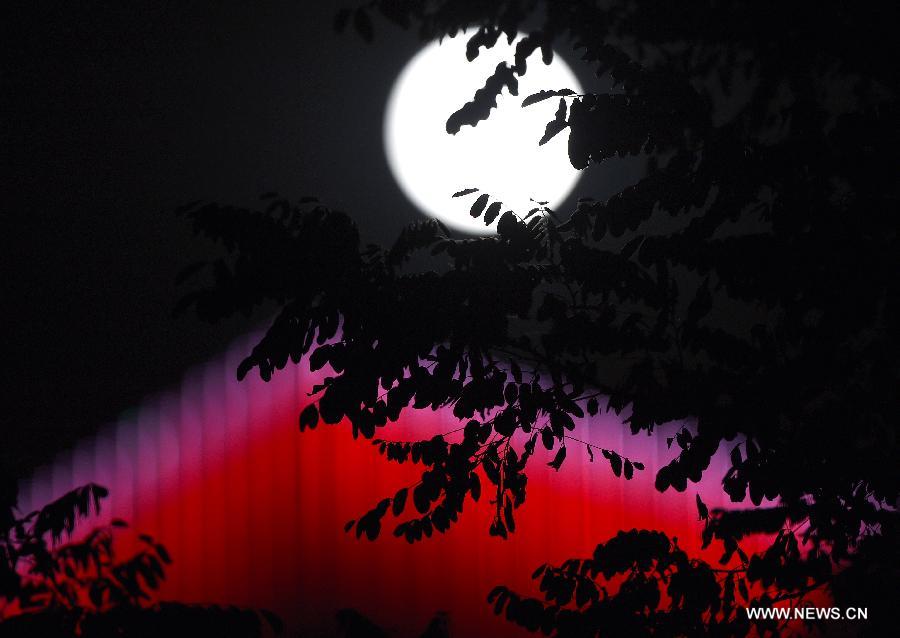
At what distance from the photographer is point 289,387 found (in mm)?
4398

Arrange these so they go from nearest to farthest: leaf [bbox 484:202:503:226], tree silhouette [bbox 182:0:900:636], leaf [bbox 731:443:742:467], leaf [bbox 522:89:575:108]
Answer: tree silhouette [bbox 182:0:900:636] < leaf [bbox 522:89:575:108] < leaf [bbox 731:443:742:467] < leaf [bbox 484:202:503:226]

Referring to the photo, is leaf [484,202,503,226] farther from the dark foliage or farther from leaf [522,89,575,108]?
the dark foliage

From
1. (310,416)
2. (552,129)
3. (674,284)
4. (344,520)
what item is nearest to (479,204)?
(552,129)

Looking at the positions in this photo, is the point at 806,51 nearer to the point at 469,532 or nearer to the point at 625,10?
the point at 625,10

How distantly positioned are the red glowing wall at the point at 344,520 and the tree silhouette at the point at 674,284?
227 centimetres

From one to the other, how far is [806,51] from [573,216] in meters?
0.68

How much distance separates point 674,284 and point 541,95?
61cm

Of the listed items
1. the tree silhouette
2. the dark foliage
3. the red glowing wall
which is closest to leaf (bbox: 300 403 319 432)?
the tree silhouette

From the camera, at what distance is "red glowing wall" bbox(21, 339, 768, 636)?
426cm

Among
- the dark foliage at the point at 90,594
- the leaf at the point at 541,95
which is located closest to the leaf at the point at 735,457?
the leaf at the point at 541,95

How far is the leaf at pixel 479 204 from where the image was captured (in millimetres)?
1854

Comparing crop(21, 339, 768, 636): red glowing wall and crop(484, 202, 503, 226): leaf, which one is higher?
crop(484, 202, 503, 226): leaf

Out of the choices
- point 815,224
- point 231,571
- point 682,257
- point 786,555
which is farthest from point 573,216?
point 231,571

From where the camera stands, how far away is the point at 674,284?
178 centimetres
